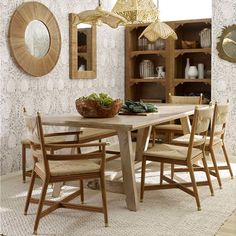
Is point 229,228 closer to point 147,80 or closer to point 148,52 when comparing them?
point 147,80

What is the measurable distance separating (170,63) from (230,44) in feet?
3.43

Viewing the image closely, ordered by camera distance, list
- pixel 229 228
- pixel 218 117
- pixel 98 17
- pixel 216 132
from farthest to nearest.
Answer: pixel 216 132 < pixel 218 117 < pixel 98 17 < pixel 229 228

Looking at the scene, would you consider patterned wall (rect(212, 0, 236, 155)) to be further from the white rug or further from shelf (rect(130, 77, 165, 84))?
the white rug

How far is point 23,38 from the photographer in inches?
188

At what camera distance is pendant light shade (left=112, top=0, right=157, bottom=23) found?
4.25m

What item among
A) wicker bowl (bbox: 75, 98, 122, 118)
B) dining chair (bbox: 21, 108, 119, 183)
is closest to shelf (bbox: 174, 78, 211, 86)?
dining chair (bbox: 21, 108, 119, 183)

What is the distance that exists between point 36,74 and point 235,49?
272 cm

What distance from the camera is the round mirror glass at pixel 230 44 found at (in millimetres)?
5801

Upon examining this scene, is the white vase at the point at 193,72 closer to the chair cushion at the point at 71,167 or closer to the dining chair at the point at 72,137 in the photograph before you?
the dining chair at the point at 72,137

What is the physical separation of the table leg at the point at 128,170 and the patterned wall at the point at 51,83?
1.75 meters

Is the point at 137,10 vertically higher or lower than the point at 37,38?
higher

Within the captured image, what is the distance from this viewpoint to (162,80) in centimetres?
668

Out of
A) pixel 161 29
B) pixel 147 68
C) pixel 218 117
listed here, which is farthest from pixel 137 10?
pixel 147 68

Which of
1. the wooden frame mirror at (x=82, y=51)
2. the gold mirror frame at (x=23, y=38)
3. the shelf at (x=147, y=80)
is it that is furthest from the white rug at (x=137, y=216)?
the shelf at (x=147, y=80)
